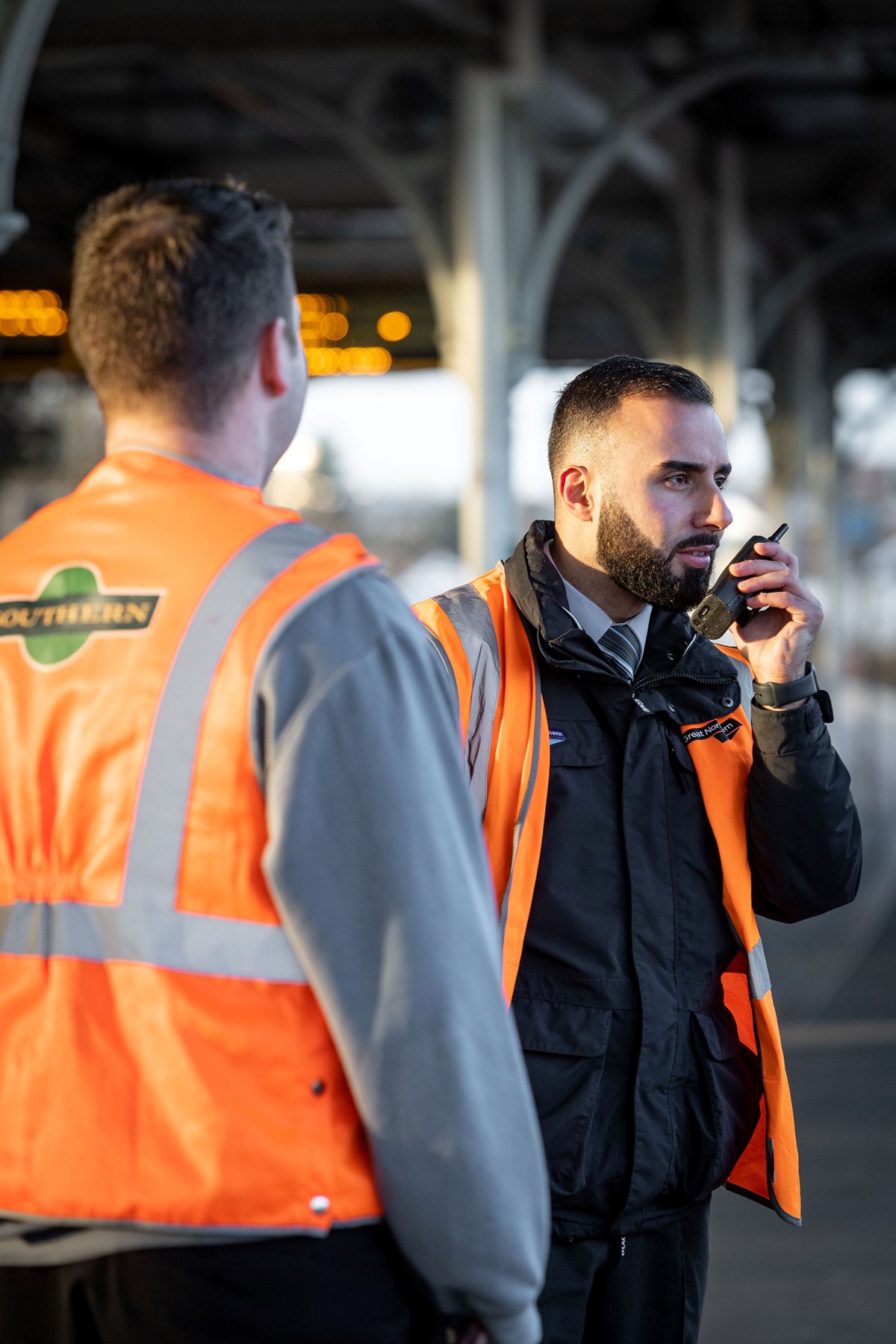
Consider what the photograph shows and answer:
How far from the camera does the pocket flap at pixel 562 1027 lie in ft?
7.42

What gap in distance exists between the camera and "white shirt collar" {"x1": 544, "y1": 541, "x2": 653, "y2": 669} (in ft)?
8.30

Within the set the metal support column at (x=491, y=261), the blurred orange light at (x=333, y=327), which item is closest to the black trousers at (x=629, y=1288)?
the metal support column at (x=491, y=261)

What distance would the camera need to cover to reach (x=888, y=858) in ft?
46.4

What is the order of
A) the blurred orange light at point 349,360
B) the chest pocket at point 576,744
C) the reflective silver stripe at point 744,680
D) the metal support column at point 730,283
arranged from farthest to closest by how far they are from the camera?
the blurred orange light at point 349,360 → the metal support column at point 730,283 → the reflective silver stripe at point 744,680 → the chest pocket at point 576,744

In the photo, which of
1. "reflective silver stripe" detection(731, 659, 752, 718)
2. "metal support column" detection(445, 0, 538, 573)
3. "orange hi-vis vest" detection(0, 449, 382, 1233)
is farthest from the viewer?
"metal support column" detection(445, 0, 538, 573)

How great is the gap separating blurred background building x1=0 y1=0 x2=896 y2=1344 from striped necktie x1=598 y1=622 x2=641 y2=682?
99cm

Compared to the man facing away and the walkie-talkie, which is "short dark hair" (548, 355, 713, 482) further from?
the man facing away

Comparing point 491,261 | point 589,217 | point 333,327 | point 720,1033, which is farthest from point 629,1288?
point 333,327

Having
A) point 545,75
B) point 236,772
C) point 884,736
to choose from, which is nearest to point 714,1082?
point 236,772

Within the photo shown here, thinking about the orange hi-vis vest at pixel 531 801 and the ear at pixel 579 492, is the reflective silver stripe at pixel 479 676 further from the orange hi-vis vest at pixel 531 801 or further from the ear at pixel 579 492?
the ear at pixel 579 492

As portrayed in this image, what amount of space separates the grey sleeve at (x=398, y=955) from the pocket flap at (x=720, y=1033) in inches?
32.3

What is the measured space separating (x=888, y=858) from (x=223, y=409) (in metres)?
13.2

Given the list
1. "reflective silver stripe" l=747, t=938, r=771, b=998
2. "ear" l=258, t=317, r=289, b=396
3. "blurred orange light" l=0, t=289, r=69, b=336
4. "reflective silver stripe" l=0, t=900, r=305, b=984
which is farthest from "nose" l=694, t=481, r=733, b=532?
"blurred orange light" l=0, t=289, r=69, b=336

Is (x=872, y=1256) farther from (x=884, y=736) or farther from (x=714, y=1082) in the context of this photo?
(x=884, y=736)
